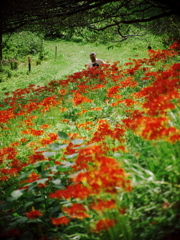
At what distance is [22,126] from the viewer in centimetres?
648

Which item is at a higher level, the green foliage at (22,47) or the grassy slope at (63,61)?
the green foliage at (22,47)

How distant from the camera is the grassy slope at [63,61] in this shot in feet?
46.1

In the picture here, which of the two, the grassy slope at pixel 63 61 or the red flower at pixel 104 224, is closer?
the red flower at pixel 104 224

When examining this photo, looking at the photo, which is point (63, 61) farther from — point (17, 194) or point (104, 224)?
point (104, 224)

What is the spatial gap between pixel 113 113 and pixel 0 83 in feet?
36.5

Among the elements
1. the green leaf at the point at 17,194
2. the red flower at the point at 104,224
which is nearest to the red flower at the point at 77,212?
the red flower at the point at 104,224

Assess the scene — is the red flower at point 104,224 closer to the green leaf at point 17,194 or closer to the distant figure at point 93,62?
the green leaf at point 17,194

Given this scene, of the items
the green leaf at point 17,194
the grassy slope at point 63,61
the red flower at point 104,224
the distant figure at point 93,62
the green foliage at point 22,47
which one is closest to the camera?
the red flower at point 104,224

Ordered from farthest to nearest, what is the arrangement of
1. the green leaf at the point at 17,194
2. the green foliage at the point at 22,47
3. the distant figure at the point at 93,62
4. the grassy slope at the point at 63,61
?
the green foliage at the point at 22,47
the grassy slope at the point at 63,61
the distant figure at the point at 93,62
the green leaf at the point at 17,194

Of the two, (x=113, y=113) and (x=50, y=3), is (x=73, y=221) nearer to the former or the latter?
(x=113, y=113)

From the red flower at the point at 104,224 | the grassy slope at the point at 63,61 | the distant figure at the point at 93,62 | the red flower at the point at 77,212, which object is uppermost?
the grassy slope at the point at 63,61

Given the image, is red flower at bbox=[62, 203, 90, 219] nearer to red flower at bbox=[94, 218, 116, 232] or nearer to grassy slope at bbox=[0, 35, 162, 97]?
red flower at bbox=[94, 218, 116, 232]

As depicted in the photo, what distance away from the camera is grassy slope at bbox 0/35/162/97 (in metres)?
14.1

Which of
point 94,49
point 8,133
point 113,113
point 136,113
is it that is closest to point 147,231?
point 136,113
